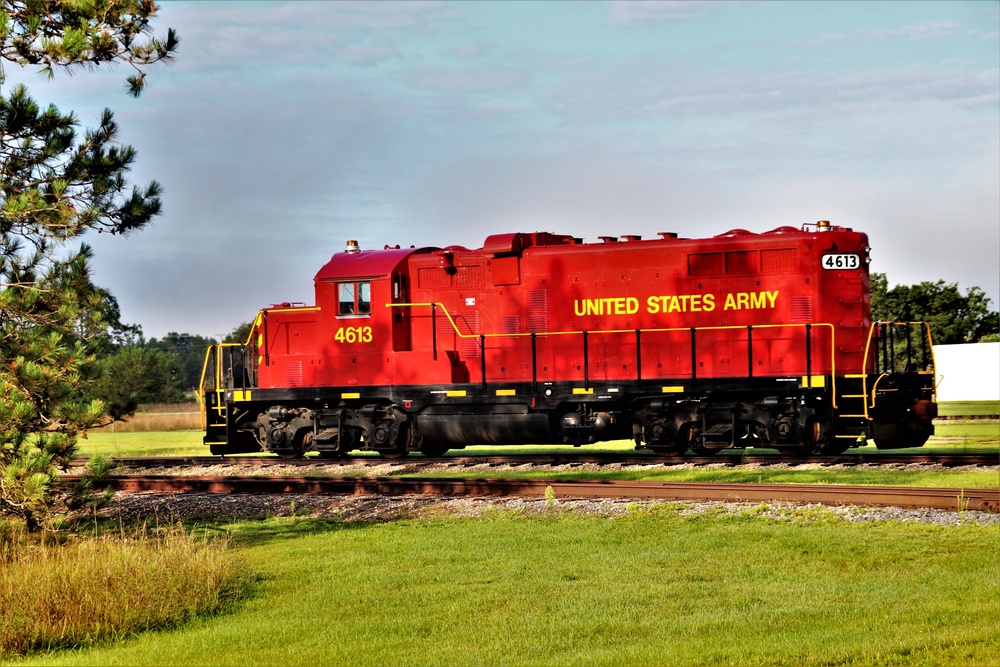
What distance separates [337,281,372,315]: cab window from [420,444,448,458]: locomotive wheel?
2.84m

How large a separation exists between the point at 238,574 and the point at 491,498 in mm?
5256

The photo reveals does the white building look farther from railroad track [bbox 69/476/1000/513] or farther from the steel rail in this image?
railroad track [bbox 69/476/1000/513]

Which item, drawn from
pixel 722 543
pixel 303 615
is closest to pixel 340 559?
pixel 303 615

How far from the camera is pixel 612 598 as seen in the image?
365 inches

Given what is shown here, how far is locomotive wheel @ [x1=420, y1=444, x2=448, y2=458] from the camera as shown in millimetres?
21158

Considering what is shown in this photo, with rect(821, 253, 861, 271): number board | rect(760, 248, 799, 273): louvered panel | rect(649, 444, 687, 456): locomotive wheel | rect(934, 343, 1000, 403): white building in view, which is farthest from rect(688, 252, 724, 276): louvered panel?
rect(934, 343, 1000, 403): white building

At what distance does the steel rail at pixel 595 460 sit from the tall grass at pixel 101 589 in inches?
266

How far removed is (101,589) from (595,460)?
11.9 metres

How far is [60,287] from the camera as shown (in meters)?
10.3

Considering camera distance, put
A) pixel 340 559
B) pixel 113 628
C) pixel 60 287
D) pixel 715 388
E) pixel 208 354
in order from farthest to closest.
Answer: pixel 208 354
pixel 715 388
pixel 340 559
pixel 60 287
pixel 113 628

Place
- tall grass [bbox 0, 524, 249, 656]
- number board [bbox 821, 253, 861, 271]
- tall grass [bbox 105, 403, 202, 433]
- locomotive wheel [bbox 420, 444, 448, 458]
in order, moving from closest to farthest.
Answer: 1. tall grass [bbox 0, 524, 249, 656]
2. number board [bbox 821, 253, 861, 271]
3. locomotive wheel [bbox 420, 444, 448, 458]
4. tall grass [bbox 105, 403, 202, 433]

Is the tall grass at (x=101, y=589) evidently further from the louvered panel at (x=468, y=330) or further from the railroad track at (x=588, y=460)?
the louvered panel at (x=468, y=330)

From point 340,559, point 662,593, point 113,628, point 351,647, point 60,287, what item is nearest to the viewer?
point 351,647

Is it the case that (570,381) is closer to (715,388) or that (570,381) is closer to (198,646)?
(715,388)
